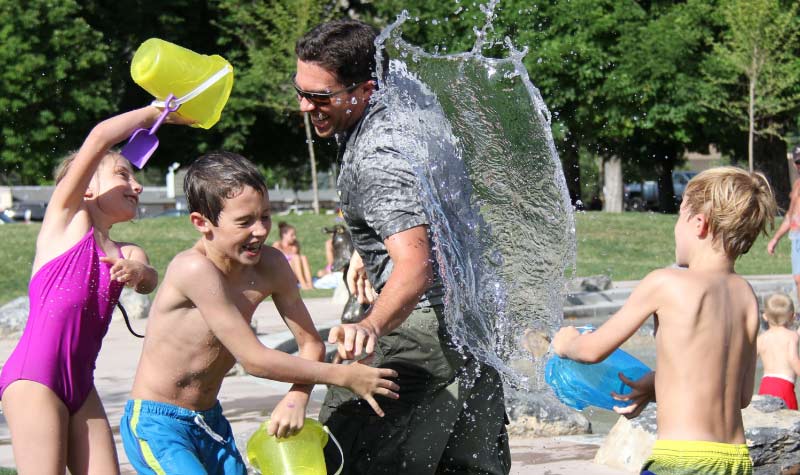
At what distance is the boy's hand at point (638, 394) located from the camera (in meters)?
3.58

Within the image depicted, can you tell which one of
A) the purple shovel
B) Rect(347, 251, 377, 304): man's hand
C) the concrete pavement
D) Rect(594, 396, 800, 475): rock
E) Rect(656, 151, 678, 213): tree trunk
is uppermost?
the purple shovel

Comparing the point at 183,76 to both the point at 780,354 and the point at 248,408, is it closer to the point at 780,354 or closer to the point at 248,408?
the point at 248,408

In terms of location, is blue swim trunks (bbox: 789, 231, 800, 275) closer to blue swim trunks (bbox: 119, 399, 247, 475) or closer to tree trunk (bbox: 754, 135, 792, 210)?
blue swim trunks (bbox: 119, 399, 247, 475)

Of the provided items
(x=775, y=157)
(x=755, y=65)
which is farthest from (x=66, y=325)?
(x=775, y=157)

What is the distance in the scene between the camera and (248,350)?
3.37m

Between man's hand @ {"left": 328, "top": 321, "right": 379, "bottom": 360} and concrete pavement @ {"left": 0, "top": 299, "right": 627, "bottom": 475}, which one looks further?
concrete pavement @ {"left": 0, "top": 299, "right": 627, "bottom": 475}

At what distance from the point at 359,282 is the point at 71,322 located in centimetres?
111

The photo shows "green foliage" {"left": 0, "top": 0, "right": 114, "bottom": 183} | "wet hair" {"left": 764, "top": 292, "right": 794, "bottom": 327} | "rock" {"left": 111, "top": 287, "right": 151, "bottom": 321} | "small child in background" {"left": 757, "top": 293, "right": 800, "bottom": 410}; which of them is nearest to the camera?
"small child in background" {"left": 757, "top": 293, "right": 800, "bottom": 410}

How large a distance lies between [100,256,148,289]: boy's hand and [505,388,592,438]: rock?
2.89 metres

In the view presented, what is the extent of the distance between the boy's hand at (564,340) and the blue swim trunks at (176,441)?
1081mm

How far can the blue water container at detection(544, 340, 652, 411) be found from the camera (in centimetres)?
364

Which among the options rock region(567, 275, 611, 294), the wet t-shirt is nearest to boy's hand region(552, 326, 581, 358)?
the wet t-shirt

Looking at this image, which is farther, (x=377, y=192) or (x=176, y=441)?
(x=176, y=441)

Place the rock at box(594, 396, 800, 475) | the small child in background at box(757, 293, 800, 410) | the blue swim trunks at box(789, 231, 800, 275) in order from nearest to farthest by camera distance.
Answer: the rock at box(594, 396, 800, 475)
the small child in background at box(757, 293, 800, 410)
the blue swim trunks at box(789, 231, 800, 275)
